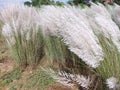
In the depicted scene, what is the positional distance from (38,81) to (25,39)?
2.72 feet

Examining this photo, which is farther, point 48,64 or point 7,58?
point 7,58

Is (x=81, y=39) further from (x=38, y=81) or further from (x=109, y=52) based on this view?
(x=38, y=81)

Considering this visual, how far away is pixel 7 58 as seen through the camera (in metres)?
6.09

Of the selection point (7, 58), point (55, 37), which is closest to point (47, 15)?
point (55, 37)

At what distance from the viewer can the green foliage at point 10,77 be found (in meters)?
5.18

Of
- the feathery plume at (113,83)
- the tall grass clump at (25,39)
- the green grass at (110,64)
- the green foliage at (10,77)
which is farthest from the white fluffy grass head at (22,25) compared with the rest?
the feathery plume at (113,83)

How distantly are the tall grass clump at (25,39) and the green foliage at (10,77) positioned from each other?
0.16 m

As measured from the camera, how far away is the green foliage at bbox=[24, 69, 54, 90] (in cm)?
468

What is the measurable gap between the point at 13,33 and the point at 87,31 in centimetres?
234

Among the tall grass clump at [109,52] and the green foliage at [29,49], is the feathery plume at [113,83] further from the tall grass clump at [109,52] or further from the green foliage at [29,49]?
the green foliage at [29,49]

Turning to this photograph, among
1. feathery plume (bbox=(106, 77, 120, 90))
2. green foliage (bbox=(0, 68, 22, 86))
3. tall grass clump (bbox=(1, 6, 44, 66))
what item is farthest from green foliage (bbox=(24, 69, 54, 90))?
feathery plume (bbox=(106, 77, 120, 90))

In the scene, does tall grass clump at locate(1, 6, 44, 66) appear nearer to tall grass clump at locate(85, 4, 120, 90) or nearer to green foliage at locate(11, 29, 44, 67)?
green foliage at locate(11, 29, 44, 67)

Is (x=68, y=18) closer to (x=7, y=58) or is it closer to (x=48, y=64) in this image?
(x=48, y=64)

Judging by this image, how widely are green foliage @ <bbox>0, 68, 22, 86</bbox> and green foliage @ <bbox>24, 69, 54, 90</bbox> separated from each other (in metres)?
0.28
